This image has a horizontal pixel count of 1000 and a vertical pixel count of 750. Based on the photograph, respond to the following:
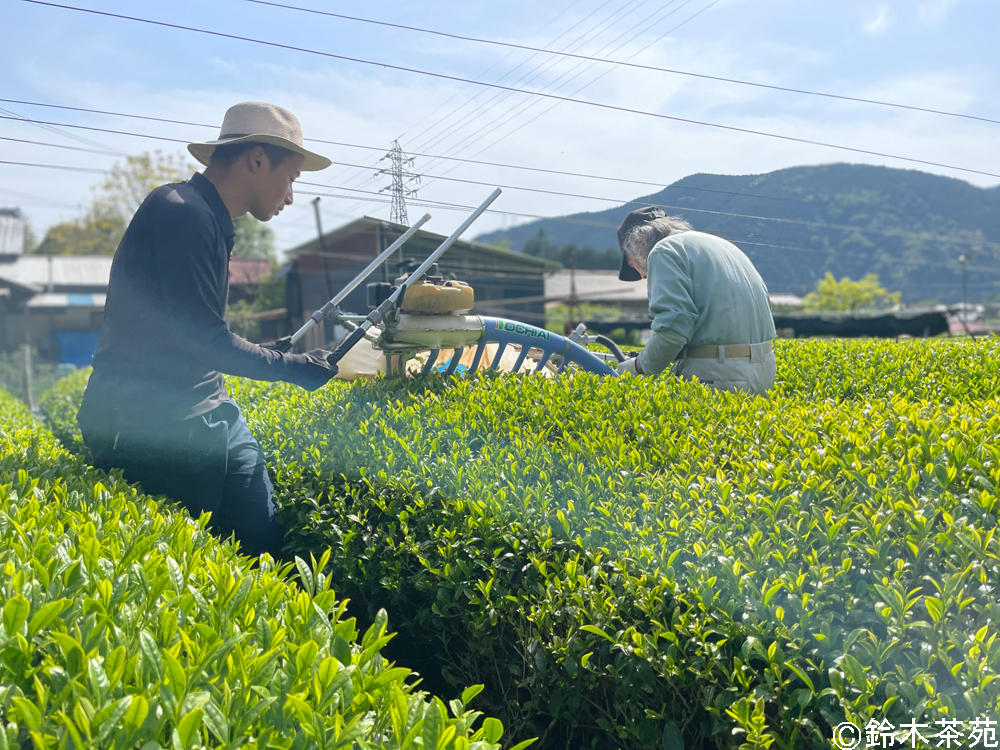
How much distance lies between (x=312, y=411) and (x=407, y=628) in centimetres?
157

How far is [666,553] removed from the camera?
1.96 m

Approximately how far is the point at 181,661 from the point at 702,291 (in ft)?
11.6

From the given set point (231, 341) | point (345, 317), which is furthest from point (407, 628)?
Result: point (345, 317)

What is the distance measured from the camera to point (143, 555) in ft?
6.52

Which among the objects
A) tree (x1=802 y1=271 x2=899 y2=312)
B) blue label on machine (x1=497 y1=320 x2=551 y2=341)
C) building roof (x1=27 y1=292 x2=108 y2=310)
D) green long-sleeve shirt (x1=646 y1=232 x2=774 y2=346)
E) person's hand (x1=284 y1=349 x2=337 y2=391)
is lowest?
person's hand (x1=284 y1=349 x2=337 y2=391)

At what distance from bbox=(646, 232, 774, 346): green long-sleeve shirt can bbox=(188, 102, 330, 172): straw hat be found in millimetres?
2080

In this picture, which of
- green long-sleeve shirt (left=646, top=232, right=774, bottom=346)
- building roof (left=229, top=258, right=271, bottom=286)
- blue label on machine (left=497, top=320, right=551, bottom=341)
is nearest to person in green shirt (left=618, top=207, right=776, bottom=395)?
green long-sleeve shirt (left=646, top=232, right=774, bottom=346)

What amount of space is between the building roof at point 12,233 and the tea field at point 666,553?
47164 millimetres

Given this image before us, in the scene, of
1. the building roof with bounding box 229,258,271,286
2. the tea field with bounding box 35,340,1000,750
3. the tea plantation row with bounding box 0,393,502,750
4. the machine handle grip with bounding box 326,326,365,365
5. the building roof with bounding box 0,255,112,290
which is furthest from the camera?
the building roof with bounding box 0,255,112,290

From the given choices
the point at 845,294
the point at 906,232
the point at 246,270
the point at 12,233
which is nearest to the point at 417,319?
the point at 246,270

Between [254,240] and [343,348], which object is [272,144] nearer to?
[343,348]

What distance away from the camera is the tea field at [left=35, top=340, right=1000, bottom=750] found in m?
1.60

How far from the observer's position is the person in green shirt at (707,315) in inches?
166

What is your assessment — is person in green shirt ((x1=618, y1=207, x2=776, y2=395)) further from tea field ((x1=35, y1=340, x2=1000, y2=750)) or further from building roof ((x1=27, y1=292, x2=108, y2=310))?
building roof ((x1=27, y1=292, x2=108, y2=310))
